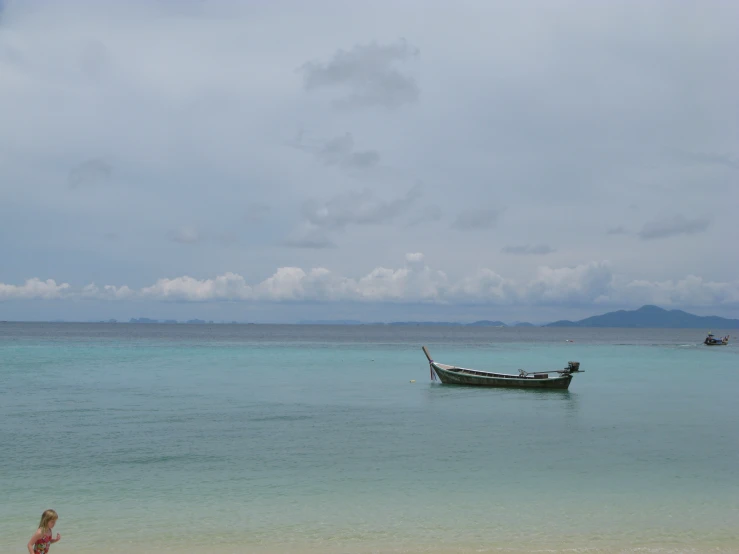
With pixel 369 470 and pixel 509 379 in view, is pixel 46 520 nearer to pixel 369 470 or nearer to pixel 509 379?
pixel 369 470

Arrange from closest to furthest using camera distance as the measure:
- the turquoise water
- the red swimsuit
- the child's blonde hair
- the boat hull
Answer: the child's blonde hair, the red swimsuit, the turquoise water, the boat hull

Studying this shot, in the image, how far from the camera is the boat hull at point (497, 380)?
40.8 m

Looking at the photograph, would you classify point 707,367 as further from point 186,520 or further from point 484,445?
point 186,520

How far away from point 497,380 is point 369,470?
23.9 metres

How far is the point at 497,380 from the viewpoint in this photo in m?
41.7

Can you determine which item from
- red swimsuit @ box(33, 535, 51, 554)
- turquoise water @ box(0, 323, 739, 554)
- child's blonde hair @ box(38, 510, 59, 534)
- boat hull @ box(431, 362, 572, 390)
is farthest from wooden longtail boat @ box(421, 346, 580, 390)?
child's blonde hair @ box(38, 510, 59, 534)

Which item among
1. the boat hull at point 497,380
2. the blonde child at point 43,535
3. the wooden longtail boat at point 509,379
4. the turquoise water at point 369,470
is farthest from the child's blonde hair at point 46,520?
the boat hull at point 497,380

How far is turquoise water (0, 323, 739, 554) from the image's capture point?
13648 millimetres

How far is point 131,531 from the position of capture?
45.3ft

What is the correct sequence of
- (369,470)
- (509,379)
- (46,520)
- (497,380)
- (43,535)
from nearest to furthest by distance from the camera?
(46,520) < (43,535) < (369,470) < (509,379) < (497,380)

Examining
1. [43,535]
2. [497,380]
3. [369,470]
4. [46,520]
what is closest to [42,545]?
[43,535]

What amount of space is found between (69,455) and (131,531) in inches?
339

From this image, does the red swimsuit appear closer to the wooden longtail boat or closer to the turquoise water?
the turquoise water

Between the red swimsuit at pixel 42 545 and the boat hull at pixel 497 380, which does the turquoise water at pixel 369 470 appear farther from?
the red swimsuit at pixel 42 545
